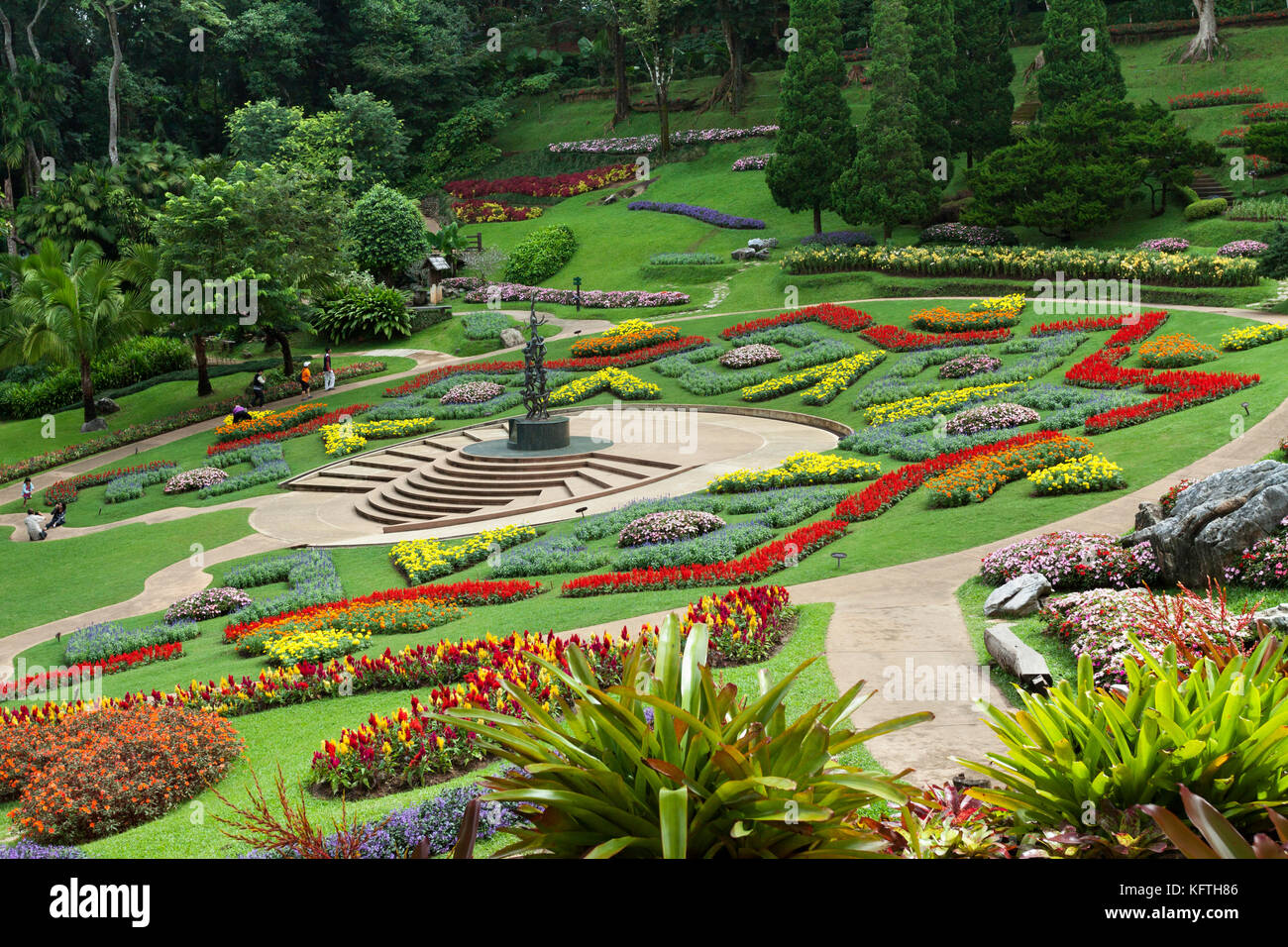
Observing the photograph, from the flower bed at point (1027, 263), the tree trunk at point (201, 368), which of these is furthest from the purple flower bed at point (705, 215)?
the tree trunk at point (201, 368)

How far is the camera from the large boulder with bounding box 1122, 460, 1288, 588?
32.3 ft

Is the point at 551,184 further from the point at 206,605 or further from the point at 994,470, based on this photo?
the point at 994,470

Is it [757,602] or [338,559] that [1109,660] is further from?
[338,559]

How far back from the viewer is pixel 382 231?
142ft

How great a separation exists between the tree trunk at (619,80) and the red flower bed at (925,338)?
111 feet

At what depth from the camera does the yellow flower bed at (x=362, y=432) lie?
27891 millimetres

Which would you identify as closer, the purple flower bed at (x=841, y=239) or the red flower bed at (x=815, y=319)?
the red flower bed at (x=815, y=319)

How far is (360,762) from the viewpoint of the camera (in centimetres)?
812

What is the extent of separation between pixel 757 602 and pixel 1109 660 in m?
3.87

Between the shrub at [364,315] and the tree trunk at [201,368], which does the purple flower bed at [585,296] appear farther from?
the tree trunk at [201,368]

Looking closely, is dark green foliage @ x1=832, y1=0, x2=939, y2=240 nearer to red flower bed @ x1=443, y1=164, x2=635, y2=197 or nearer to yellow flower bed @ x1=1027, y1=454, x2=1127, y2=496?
red flower bed @ x1=443, y1=164, x2=635, y2=197

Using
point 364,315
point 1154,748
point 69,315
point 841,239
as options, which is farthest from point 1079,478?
point 364,315
